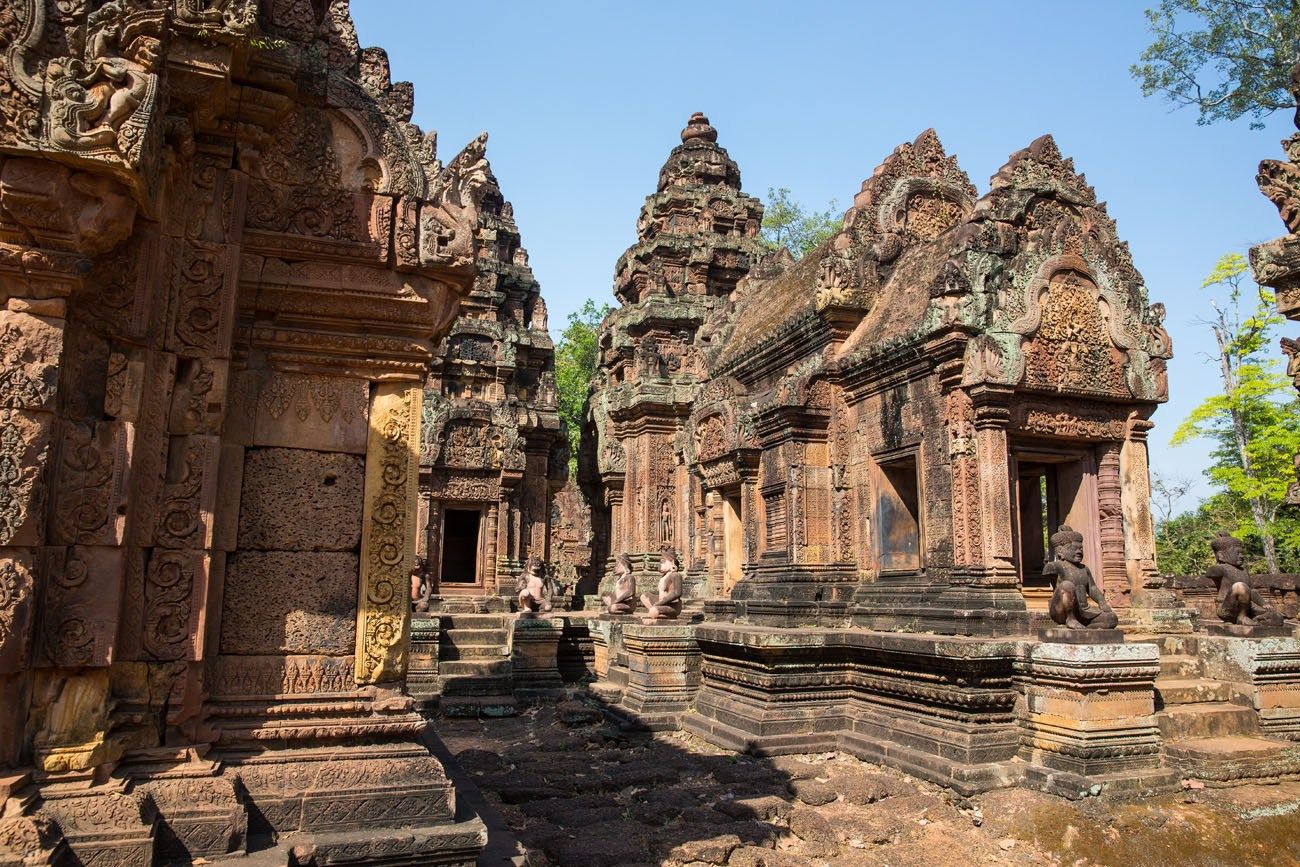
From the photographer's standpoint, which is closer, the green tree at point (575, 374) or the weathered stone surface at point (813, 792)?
the weathered stone surface at point (813, 792)

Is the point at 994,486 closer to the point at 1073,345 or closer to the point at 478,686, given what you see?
the point at 1073,345

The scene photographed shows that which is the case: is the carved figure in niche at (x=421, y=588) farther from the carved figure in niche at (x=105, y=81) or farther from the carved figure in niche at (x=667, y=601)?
the carved figure in niche at (x=105, y=81)

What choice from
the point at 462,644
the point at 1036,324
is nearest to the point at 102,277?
the point at 1036,324

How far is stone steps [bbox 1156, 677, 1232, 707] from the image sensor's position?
7.98m

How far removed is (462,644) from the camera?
14945 millimetres

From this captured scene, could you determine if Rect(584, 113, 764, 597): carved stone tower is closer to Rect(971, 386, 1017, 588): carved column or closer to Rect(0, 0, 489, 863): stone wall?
Rect(971, 386, 1017, 588): carved column

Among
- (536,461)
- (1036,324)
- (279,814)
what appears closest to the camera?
(279,814)

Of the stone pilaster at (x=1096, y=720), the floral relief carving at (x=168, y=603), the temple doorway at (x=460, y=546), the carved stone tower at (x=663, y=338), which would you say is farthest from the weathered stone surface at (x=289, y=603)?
the temple doorway at (x=460, y=546)

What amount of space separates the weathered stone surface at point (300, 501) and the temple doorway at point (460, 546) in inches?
618

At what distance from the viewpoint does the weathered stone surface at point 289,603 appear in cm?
400

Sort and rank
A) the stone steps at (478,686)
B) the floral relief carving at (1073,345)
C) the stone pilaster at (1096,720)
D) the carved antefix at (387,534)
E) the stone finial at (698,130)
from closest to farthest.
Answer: the carved antefix at (387,534) < the stone pilaster at (1096,720) < the floral relief carving at (1073,345) < the stone steps at (478,686) < the stone finial at (698,130)

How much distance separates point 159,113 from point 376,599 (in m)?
2.20

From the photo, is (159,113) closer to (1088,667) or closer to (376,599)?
(376,599)

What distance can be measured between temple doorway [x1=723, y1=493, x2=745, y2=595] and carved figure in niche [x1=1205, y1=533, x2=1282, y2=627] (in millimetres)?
6264
